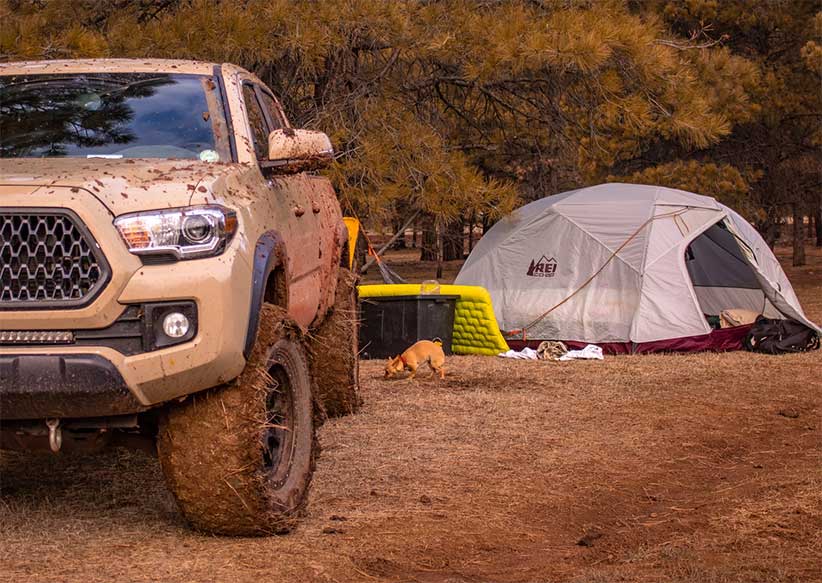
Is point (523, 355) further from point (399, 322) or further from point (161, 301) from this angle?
point (161, 301)

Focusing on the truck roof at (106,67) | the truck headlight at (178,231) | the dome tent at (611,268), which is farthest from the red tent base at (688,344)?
the truck headlight at (178,231)

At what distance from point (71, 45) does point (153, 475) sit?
6.01m

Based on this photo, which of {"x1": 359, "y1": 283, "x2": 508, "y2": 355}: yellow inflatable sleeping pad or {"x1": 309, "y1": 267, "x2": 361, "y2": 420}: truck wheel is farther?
{"x1": 359, "y1": 283, "x2": 508, "y2": 355}: yellow inflatable sleeping pad

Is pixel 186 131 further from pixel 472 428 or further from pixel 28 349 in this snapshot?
pixel 472 428

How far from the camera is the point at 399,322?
12.5 metres

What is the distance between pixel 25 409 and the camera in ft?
15.3

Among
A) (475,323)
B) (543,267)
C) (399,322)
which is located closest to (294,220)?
(399,322)

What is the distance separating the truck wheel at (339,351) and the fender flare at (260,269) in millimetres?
2695

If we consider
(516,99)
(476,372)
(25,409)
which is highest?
(516,99)

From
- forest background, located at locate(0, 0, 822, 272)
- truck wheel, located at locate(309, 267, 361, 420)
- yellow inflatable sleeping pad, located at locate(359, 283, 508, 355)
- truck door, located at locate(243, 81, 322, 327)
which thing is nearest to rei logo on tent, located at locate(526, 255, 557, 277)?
forest background, located at locate(0, 0, 822, 272)

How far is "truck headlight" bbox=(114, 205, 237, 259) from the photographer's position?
4746 mm

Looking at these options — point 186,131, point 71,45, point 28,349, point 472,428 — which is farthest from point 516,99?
point 28,349

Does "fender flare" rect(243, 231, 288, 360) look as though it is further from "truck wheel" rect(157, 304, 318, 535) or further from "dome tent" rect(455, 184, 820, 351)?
"dome tent" rect(455, 184, 820, 351)

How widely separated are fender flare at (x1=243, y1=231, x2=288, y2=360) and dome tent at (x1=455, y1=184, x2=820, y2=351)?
801 centimetres
